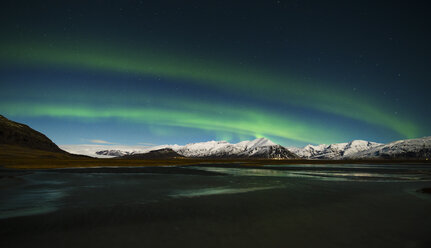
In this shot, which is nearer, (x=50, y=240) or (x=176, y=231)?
(x=50, y=240)

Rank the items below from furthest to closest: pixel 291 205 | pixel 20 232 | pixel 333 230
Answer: pixel 291 205
pixel 333 230
pixel 20 232

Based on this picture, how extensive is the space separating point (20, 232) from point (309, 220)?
12.6 metres

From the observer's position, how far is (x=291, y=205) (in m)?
15.0

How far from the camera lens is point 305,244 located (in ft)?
26.4

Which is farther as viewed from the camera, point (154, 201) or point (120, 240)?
point (154, 201)

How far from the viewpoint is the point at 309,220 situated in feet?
37.2

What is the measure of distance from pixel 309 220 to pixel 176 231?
21.5 ft

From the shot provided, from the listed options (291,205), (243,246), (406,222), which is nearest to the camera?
(243,246)

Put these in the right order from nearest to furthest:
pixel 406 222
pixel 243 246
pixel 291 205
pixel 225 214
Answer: pixel 243 246 → pixel 406 222 → pixel 225 214 → pixel 291 205

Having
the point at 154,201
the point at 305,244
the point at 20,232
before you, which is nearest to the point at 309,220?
the point at 305,244

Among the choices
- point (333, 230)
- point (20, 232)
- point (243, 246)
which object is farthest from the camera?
point (333, 230)

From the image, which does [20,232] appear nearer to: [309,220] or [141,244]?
[141,244]

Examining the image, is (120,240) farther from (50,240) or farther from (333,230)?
(333,230)

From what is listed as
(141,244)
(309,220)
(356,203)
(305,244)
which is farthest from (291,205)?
(141,244)
